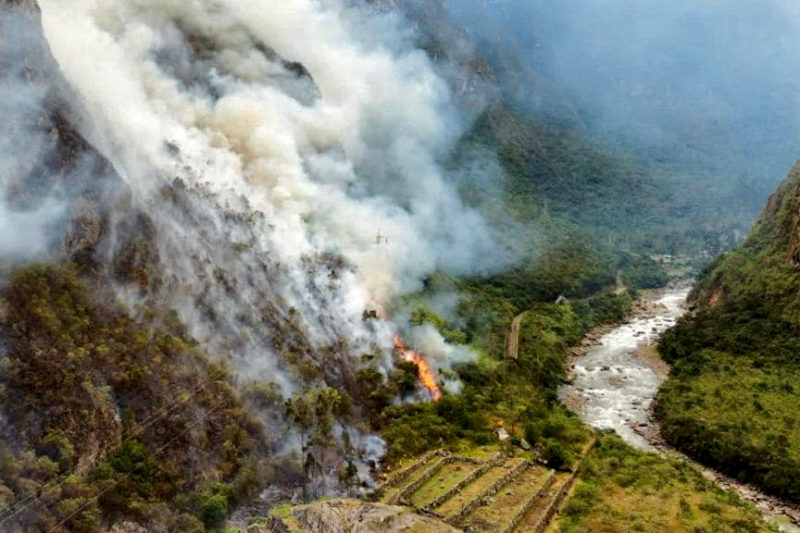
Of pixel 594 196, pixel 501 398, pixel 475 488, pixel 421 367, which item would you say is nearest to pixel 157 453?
pixel 475 488

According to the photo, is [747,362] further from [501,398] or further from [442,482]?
[442,482]

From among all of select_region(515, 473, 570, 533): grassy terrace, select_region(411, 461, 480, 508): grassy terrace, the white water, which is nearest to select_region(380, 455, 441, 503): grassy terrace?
select_region(411, 461, 480, 508): grassy terrace

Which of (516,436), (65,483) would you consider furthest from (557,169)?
(65,483)

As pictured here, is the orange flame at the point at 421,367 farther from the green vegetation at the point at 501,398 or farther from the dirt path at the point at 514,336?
the dirt path at the point at 514,336

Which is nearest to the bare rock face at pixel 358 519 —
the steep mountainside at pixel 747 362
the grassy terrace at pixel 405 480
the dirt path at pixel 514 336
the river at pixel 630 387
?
the grassy terrace at pixel 405 480

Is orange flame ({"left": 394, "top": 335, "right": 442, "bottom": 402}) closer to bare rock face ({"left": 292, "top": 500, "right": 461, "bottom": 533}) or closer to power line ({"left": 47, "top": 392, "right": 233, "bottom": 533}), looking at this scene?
power line ({"left": 47, "top": 392, "right": 233, "bottom": 533})

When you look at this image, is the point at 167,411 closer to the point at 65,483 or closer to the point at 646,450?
the point at 65,483

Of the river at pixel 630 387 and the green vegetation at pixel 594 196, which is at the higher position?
the green vegetation at pixel 594 196
